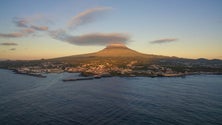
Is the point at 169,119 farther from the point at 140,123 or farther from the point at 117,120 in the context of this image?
the point at 117,120

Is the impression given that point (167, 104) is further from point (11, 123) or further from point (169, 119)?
point (11, 123)

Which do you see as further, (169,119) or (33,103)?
(33,103)

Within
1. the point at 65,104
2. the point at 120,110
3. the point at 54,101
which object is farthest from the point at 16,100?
the point at 120,110

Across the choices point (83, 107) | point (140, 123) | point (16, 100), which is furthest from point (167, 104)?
point (16, 100)

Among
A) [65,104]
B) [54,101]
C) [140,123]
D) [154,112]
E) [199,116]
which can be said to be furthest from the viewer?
[54,101]

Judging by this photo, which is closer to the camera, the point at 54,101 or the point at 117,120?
the point at 117,120

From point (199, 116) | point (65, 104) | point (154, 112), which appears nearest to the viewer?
point (199, 116)

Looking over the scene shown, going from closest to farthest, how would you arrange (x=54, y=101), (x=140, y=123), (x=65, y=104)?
(x=140, y=123) < (x=65, y=104) < (x=54, y=101)

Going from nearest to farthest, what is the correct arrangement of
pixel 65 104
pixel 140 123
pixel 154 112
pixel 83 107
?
pixel 140 123
pixel 154 112
pixel 83 107
pixel 65 104

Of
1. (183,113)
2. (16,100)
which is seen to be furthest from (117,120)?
(16,100)
